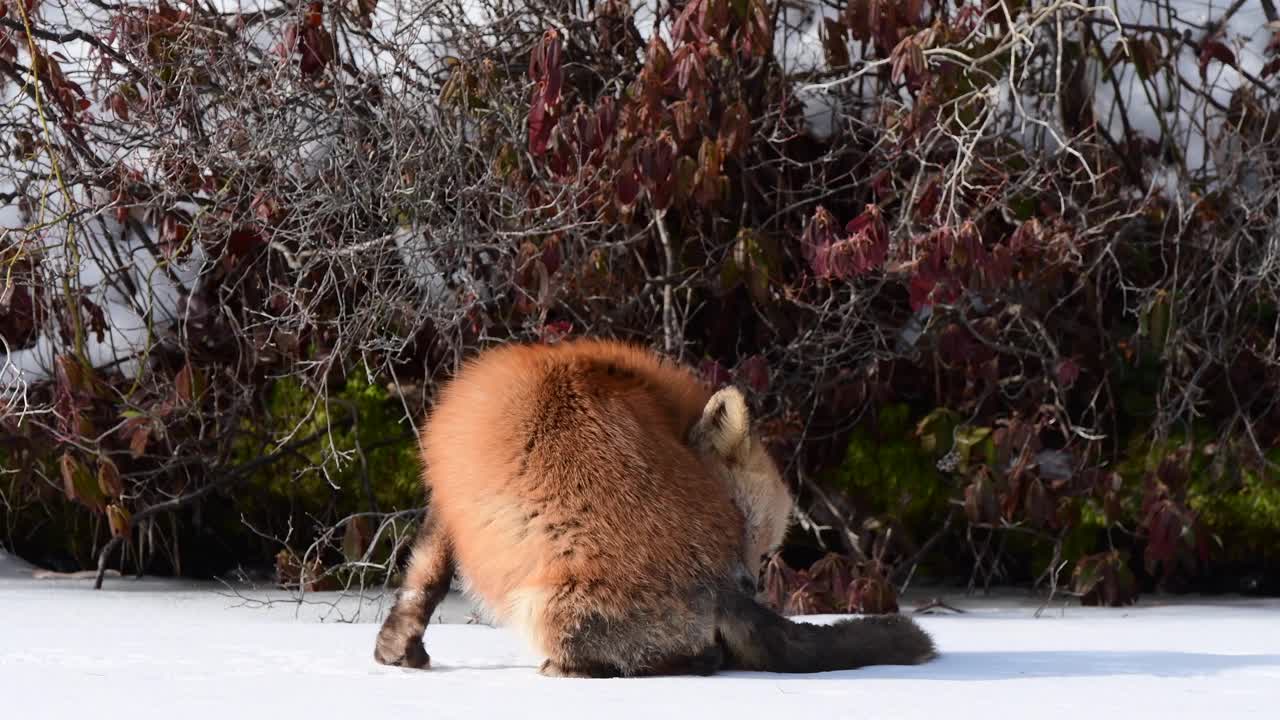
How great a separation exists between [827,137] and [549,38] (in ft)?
5.13

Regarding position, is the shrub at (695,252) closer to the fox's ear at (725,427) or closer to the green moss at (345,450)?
the green moss at (345,450)

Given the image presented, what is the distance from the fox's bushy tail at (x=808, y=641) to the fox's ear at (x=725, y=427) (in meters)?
0.33

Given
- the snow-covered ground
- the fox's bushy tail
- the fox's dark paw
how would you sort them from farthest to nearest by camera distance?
1. the fox's dark paw
2. the fox's bushy tail
3. the snow-covered ground

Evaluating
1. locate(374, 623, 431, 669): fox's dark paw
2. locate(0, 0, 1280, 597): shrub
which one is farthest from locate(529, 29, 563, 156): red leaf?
locate(374, 623, 431, 669): fox's dark paw

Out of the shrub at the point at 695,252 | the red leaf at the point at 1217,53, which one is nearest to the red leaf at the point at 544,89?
the shrub at the point at 695,252

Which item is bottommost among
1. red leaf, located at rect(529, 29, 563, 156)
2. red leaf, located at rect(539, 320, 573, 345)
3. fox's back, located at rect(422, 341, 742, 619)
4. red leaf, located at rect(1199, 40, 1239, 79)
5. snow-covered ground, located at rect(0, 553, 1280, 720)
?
snow-covered ground, located at rect(0, 553, 1280, 720)

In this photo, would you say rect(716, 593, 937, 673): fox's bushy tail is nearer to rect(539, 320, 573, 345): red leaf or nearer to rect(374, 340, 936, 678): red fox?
rect(374, 340, 936, 678): red fox

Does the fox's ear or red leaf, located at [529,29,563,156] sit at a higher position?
red leaf, located at [529,29,563,156]

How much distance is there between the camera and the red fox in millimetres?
2738

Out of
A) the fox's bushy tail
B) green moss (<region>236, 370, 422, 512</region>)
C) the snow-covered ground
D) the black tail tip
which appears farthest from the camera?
green moss (<region>236, 370, 422, 512</region>)

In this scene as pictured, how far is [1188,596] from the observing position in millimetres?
5520

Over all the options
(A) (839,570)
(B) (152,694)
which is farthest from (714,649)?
(A) (839,570)

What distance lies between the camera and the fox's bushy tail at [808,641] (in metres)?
2.85

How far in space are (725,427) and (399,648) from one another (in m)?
0.86
